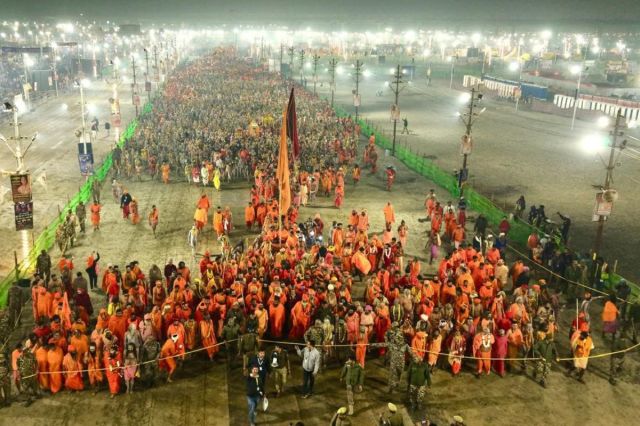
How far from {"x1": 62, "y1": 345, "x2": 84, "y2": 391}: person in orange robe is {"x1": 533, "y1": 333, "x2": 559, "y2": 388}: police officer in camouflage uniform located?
9.59m

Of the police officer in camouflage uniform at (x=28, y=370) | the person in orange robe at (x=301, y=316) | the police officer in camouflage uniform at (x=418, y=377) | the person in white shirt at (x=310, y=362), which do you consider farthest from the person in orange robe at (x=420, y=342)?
the police officer in camouflage uniform at (x=28, y=370)

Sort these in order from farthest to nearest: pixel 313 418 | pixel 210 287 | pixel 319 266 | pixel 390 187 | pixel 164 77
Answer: pixel 164 77
pixel 390 187
pixel 319 266
pixel 210 287
pixel 313 418

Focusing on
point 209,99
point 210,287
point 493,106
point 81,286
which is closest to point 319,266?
point 210,287

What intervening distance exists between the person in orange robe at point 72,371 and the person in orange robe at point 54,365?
0.10 m

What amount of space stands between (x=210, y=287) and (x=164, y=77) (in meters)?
69.3

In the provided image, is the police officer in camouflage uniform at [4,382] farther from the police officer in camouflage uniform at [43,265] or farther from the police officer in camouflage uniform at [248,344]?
the police officer in camouflage uniform at [43,265]

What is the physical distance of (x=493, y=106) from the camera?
61.8 m

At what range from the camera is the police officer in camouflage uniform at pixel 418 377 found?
10727mm

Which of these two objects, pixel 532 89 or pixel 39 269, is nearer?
pixel 39 269

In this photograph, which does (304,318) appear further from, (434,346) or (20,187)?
(20,187)

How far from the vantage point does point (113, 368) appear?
36.8ft

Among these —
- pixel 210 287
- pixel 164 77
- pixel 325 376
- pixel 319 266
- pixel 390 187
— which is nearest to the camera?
pixel 325 376

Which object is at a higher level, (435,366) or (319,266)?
(319,266)

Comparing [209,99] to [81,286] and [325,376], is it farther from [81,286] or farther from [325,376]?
[325,376]
